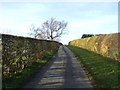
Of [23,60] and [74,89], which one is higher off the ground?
[23,60]

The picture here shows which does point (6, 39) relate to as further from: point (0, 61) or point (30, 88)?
point (30, 88)

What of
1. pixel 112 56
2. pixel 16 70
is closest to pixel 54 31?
pixel 112 56

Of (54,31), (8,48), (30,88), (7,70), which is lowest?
(30,88)

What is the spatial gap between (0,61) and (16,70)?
165cm

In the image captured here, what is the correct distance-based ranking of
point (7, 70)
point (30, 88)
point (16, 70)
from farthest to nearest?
point (16, 70) < point (7, 70) < point (30, 88)

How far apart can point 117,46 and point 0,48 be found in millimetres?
9310

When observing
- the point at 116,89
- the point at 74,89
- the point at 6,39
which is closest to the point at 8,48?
the point at 6,39

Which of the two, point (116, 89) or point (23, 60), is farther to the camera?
point (23, 60)

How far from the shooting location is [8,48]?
709 centimetres

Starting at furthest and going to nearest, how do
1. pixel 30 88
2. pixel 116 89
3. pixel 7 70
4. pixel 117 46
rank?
pixel 117 46 < pixel 7 70 < pixel 30 88 < pixel 116 89

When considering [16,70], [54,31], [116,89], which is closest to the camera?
[116,89]

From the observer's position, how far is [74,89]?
5387mm

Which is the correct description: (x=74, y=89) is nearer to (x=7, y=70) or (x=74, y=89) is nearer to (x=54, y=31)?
(x=7, y=70)

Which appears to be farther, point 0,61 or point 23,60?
point 23,60
